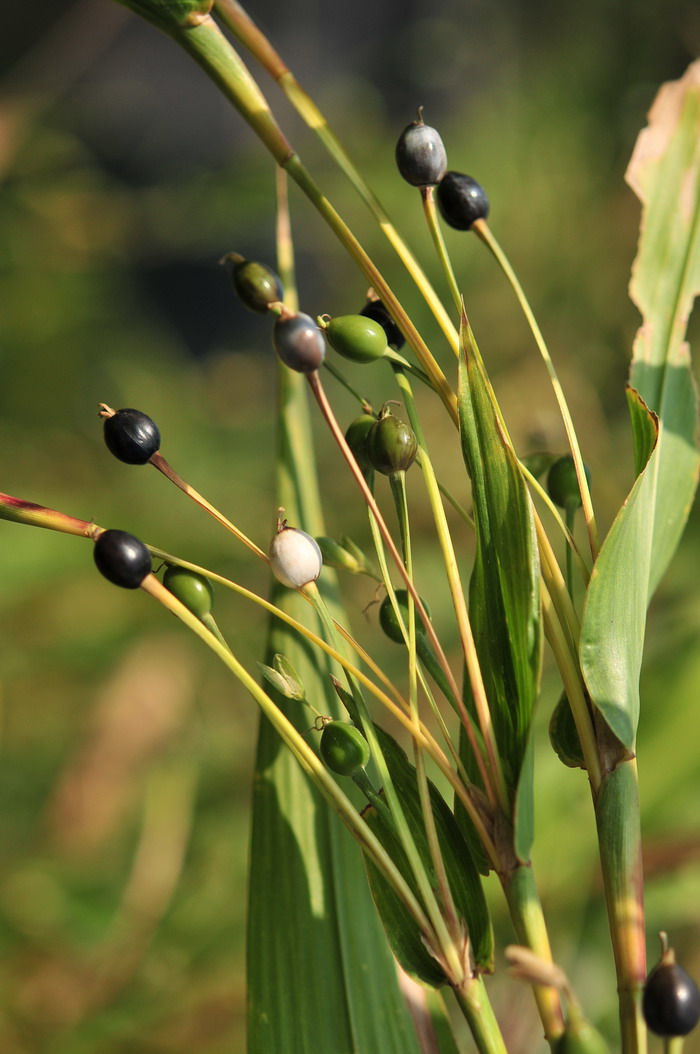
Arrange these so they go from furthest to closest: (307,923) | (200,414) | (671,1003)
Answer: (200,414), (307,923), (671,1003)

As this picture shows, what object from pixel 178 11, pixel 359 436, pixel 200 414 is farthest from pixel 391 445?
pixel 200 414

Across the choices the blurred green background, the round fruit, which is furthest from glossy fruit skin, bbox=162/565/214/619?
the blurred green background

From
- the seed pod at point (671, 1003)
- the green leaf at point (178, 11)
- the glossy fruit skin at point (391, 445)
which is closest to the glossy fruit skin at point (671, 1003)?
the seed pod at point (671, 1003)

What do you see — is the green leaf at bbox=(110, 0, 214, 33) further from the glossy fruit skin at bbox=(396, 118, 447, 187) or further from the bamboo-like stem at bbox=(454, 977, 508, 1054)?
the bamboo-like stem at bbox=(454, 977, 508, 1054)

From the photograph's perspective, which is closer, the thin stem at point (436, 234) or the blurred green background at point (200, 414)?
the thin stem at point (436, 234)

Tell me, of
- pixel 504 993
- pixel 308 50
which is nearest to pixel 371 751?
pixel 504 993

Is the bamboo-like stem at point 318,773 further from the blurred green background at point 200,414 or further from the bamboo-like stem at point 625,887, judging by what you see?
the blurred green background at point 200,414

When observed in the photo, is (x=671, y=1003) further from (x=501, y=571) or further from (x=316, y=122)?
(x=316, y=122)
